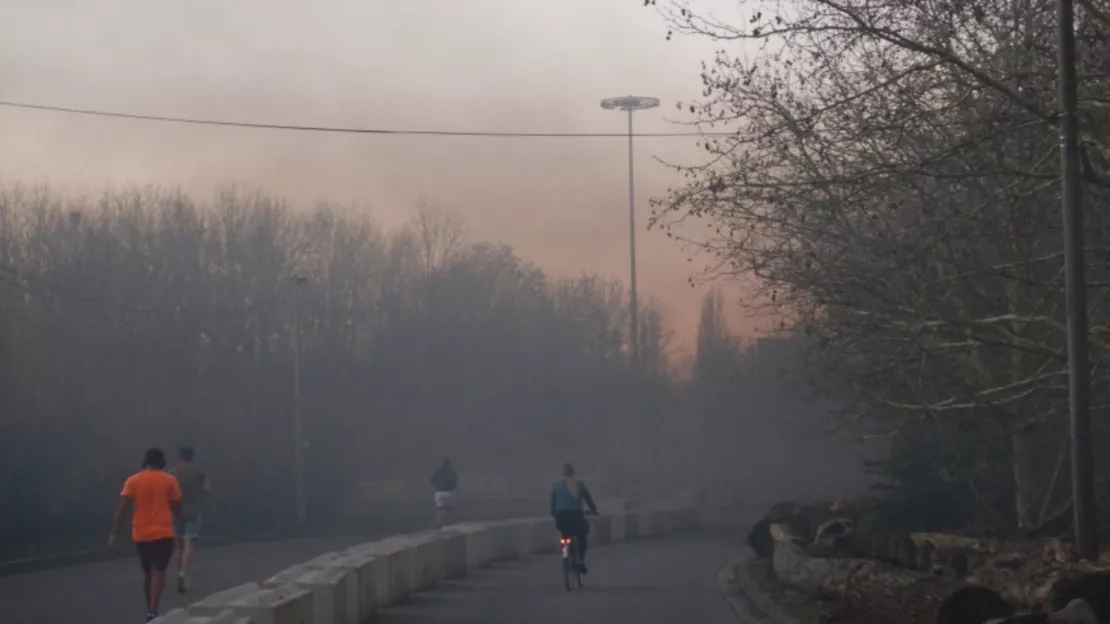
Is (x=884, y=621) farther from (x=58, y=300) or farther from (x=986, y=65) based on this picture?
(x=58, y=300)

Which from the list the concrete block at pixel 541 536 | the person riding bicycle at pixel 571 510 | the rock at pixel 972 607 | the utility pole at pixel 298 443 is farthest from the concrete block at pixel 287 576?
the utility pole at pixel 298 443

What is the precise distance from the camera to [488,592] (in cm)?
2073

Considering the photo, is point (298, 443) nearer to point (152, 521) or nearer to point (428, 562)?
point (428, 562)

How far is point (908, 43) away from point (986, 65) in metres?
3.44

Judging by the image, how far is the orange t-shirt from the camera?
1602 cm

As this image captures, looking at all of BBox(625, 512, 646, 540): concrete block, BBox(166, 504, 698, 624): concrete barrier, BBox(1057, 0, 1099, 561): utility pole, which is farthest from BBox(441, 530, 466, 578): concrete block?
BBox(625, 512, 646, 540): concrete block

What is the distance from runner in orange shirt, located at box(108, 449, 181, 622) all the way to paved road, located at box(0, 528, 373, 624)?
1047 millimetres

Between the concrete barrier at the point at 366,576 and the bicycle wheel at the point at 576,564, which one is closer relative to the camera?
the concrete barrier at the point at 366,576

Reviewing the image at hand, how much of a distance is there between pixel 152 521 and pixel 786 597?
25.5 ft

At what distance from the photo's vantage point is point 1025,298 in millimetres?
20625

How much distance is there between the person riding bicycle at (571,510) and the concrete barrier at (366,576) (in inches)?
74.1

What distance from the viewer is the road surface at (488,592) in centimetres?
1731

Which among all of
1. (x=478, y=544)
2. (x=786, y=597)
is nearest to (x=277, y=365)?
(x=478, y=544)

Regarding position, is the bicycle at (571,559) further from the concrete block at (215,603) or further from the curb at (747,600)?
the concrete block at (215,603)
